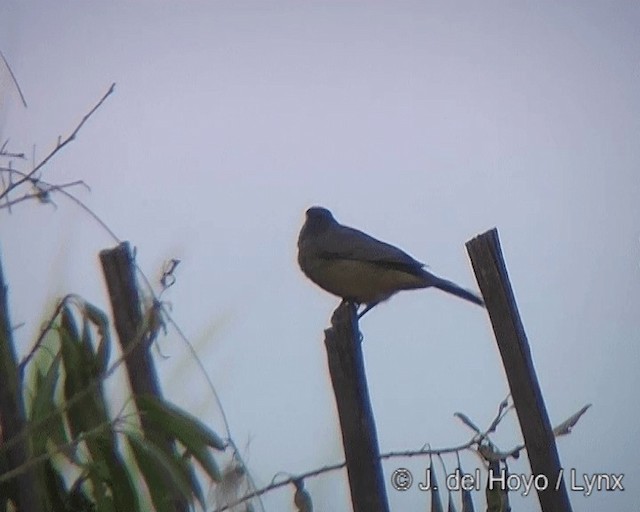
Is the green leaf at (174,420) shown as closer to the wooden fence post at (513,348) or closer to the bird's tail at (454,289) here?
the wooden fence post at (513,348)

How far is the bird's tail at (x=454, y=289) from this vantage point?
1446 mm

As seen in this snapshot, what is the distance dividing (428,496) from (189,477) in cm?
45

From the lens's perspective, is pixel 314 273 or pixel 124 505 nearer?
pixel 124 505

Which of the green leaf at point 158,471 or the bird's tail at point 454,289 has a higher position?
the bird's tail at point 454,289

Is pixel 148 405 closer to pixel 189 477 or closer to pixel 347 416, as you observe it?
pixel 189 477

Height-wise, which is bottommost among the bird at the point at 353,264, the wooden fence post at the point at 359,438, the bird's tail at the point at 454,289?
the wooden fence post at the point at 359,438

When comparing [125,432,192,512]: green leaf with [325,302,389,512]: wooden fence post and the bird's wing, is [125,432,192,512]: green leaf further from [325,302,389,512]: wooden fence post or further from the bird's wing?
the bird's wing

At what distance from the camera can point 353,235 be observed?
61.1 inches

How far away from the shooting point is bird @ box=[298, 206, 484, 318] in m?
1.49

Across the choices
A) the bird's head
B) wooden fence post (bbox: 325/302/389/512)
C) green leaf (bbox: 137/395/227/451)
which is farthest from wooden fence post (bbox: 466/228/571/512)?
the bird's head

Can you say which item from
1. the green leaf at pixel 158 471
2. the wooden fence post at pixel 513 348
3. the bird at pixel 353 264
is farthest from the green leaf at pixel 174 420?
the bird at pixel 353 264

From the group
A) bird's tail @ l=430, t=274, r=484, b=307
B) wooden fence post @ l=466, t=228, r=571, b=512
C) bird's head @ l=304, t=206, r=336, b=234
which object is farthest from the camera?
bird's head @ l=304, t=206, r=336, b=234

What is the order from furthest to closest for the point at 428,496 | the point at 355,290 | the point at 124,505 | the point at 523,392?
the point at 355,290
the point at 428,496
the point at 124,505
the point at 523,392

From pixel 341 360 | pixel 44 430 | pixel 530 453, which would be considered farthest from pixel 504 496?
pixel 44 430
